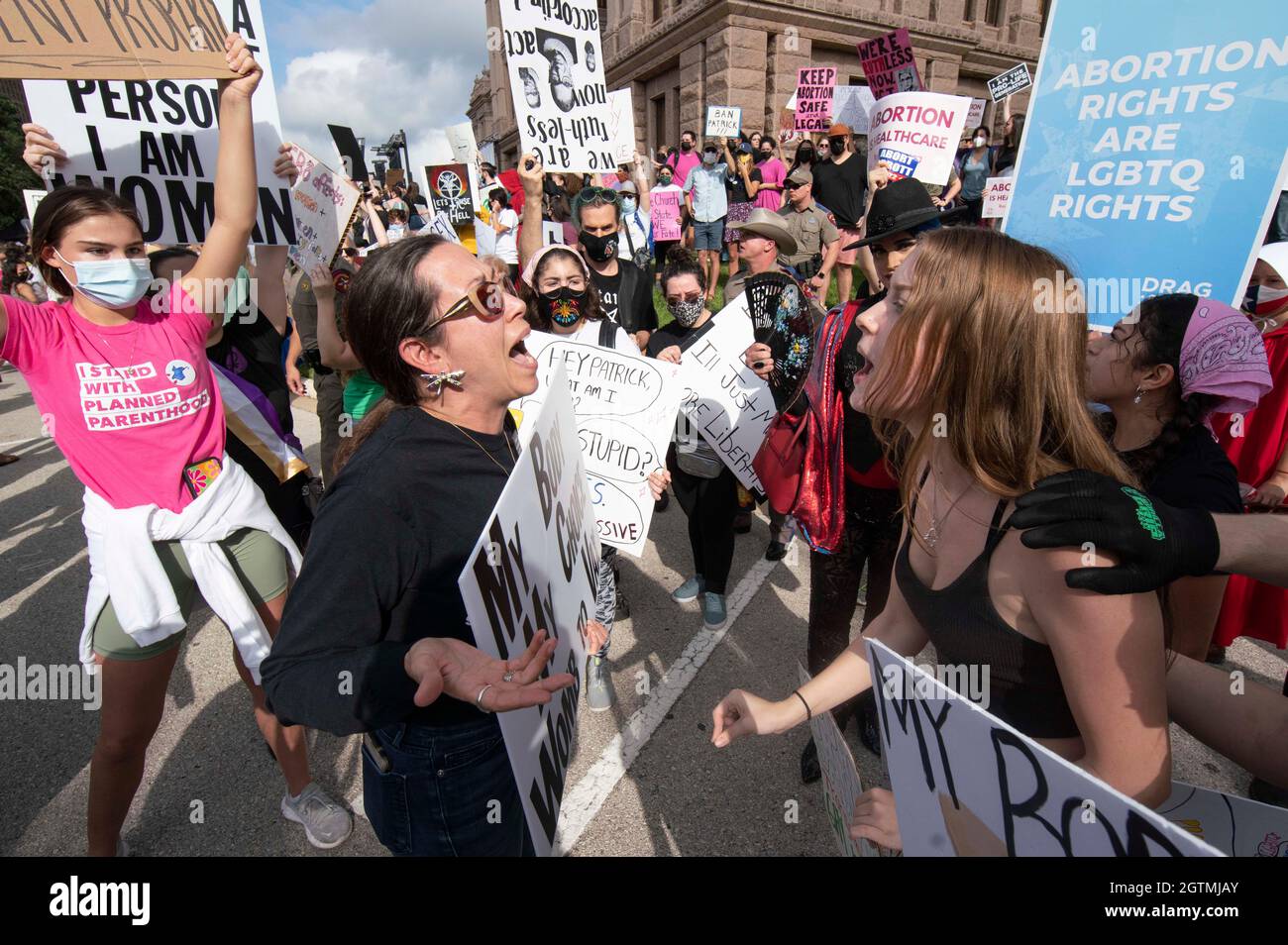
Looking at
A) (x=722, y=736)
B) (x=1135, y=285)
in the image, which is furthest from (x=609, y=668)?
(x=1135, y=285)

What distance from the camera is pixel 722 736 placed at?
150cm

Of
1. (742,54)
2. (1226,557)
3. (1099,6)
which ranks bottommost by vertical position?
(1226,557)

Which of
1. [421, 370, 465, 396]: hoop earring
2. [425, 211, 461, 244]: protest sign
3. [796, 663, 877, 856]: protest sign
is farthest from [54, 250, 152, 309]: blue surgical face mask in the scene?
[425, 211, 461, 244]: protest sign

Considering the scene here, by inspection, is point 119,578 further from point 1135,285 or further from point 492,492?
point 1135,285

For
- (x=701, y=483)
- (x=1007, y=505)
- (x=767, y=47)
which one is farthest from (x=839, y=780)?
(x=767, y=47)

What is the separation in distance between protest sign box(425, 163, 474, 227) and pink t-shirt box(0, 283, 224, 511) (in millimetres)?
9013

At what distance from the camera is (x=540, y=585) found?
4.74 ft

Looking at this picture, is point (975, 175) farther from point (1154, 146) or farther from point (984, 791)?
point (984, 791)

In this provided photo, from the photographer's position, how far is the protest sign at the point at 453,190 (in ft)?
33.3

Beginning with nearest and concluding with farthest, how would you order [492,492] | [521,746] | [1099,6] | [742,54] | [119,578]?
[521,746] < [492,492] < [119,578] < [1099,6] < [742,54]

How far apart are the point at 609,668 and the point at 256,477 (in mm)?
1945

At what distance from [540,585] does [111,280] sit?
67.9 inches

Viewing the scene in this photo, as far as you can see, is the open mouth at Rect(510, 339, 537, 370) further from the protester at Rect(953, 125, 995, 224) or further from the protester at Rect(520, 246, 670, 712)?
the protester at Rect(953, 125, 995, 224)

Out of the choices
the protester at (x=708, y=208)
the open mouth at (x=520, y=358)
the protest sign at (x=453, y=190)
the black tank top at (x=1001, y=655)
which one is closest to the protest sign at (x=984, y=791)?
the black tank top at (x=1001, y=655)
